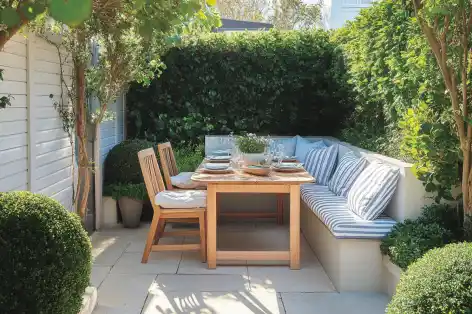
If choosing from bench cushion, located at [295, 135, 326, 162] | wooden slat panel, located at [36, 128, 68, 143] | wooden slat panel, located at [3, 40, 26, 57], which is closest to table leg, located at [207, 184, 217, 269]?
wooden slat panel, located at [36, 128, 68, 143]

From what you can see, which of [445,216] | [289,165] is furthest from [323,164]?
[445,216]

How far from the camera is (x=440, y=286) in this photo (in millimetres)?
2420

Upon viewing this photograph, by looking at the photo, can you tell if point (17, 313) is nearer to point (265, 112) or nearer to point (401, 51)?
point (401, 51)

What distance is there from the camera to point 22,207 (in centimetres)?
254

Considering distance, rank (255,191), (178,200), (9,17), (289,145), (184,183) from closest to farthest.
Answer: (9,17) < (255,191) < (178,200) < (184,183) < (289,145)

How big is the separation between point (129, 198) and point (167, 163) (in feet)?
2.41

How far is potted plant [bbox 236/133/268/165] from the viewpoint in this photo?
5.03 meters

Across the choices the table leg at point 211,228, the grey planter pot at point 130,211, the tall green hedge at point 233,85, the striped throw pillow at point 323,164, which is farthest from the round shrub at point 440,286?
the tall green hedge at point 233,85

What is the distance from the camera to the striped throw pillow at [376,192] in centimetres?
410

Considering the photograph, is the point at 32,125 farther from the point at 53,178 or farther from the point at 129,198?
the point at 129,198

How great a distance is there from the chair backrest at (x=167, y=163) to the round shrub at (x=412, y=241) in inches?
100

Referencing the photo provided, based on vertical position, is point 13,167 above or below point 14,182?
above

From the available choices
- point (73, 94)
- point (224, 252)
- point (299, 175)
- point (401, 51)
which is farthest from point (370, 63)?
point (73, 94)

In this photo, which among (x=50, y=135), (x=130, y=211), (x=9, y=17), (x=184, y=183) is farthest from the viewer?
(x=130, y=211)
